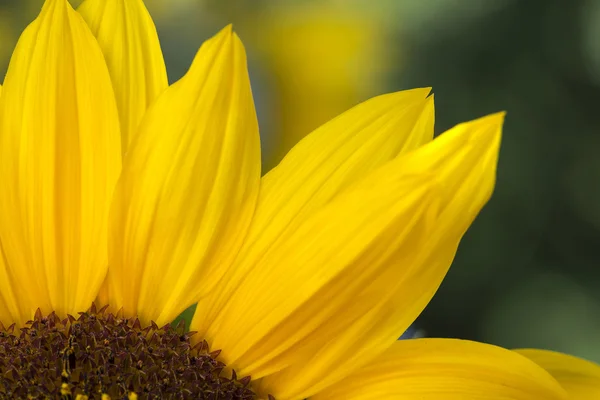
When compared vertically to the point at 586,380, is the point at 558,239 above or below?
above

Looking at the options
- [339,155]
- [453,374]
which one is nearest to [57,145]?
[339,155]

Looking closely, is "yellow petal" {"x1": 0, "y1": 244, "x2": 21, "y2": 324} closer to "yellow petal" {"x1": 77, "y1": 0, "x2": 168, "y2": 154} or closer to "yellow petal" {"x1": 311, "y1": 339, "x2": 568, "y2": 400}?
"yellow petal" {"x1": 77, "y1": 0, "x2": 168, "y2": 154}

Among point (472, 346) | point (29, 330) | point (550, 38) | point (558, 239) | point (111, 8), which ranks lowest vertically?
point (29, 330)

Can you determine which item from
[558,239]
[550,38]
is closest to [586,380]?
[558,239]

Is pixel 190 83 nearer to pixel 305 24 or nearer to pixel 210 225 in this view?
pixel 210 225

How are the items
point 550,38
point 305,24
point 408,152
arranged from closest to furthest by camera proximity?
point 408,152, point 305,24, point 550,38

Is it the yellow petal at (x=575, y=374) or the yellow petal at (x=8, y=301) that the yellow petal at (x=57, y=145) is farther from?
the yellow petal at (x=575, y=374)

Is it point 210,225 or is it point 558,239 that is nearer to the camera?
point 210,225
